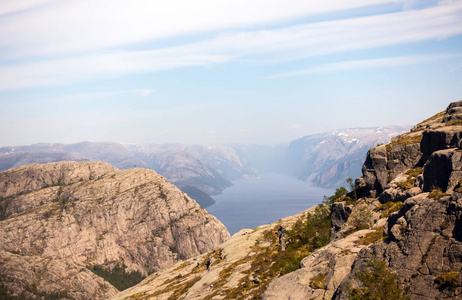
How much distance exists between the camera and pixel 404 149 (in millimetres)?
68938

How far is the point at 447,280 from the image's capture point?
34.6m

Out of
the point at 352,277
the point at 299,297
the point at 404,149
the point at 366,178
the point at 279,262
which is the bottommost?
the point at 279,262

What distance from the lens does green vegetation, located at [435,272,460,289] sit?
112 ft

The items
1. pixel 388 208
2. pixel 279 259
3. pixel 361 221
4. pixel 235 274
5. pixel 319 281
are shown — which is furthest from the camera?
pixel 235 274

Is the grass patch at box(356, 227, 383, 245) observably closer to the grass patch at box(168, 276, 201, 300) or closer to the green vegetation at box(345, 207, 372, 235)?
the green vegetation at box(345, 207, 372, 235)

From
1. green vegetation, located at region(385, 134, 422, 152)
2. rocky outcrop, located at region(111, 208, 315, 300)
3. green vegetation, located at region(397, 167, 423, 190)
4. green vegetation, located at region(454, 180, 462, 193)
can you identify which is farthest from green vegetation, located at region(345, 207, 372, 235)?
rocky outcrop, located at region(111, 208, 315, 300)

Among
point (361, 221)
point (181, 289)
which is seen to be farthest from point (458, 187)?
point (181, 289)

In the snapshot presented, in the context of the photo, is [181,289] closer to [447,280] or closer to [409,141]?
[409,141]

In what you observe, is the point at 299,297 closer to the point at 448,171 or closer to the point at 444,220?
the point at 444,220

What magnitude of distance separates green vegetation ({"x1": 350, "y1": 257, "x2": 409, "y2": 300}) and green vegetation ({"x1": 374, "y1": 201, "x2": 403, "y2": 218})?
15454 mm

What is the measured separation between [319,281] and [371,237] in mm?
10464

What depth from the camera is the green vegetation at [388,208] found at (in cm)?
5377

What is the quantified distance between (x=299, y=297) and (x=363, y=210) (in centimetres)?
2343

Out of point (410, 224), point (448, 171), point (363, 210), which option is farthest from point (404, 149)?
point (410, 224)
